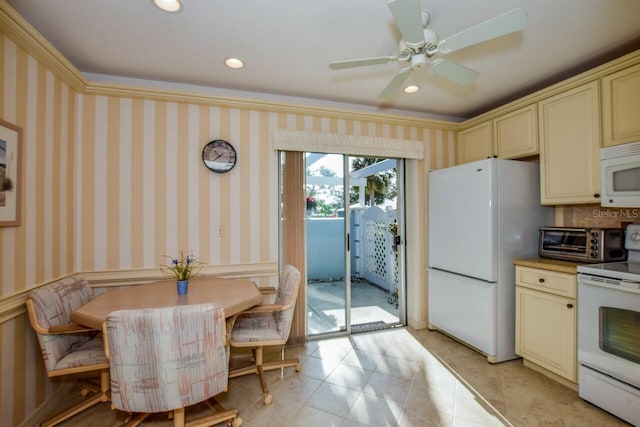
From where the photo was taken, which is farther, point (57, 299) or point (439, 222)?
point (439, 222)

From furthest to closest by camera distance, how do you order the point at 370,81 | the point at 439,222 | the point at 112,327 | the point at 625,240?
the point at 439,222
the point at 370,81
the point at 625,240
the point at 112,327

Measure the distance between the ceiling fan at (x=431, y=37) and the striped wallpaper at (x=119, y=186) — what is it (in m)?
1.34

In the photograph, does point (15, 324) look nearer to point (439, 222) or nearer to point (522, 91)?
point (439, 222)

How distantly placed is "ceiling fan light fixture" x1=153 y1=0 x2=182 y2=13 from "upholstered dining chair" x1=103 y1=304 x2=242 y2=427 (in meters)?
1.67

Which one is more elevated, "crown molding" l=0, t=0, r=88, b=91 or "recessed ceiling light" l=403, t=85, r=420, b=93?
"recessed ceiling light" l=403, t=85, r=420, b=93

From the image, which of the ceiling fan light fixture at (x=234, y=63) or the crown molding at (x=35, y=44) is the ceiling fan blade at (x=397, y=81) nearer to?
the ceiling fan light fixture at (x=234, y=63)

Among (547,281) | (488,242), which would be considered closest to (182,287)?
(488,242)

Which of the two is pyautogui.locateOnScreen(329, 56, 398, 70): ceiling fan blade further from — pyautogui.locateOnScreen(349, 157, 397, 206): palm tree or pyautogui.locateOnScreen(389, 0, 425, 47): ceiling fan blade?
pyautogui.locateOnScreen(349, 157, 397, 206): palm tree

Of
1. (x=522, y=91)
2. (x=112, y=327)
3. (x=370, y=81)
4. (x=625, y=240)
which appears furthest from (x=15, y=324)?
(x=522, y=91)

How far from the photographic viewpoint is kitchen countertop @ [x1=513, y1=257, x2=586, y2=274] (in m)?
2.06

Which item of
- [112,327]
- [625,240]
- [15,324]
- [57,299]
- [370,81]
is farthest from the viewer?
[370,81]

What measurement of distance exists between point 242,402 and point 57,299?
4.60ft

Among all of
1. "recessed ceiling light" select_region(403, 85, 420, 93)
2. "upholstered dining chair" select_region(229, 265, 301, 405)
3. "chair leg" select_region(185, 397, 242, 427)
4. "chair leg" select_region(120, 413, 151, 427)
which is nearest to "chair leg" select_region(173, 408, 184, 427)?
"chair leg" select_region(185, 397, 242, 427)

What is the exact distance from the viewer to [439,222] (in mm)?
3041
